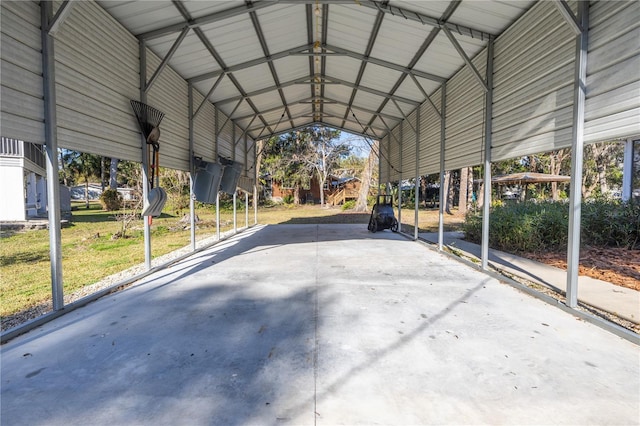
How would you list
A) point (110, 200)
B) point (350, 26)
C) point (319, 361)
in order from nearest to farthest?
point (319, 361), point (350, 26), point (110, 200)

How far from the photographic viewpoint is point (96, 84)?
13.4 ft

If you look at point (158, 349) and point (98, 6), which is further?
point (98, 6)

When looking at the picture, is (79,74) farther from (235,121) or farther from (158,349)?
(235,121)

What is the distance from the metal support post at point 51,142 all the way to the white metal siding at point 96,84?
226 millimetres

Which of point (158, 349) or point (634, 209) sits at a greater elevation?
point (634, 209)

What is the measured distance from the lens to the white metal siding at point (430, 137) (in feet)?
25.2

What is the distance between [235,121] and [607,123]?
10160mm

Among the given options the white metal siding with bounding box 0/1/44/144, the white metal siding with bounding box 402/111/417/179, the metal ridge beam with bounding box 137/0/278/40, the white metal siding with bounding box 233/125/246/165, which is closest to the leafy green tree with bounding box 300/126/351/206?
the white metal siding with bounding box 233/125/246/165

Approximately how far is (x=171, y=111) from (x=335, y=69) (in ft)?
13.9

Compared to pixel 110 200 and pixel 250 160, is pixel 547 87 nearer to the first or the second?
pixel 250 160

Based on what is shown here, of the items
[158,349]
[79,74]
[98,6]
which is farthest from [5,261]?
[158,349]

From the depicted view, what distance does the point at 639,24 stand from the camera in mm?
2727

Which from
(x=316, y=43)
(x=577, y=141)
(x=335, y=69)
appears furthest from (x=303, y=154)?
(x=577, y=141)

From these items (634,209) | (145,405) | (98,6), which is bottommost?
(145,405)
